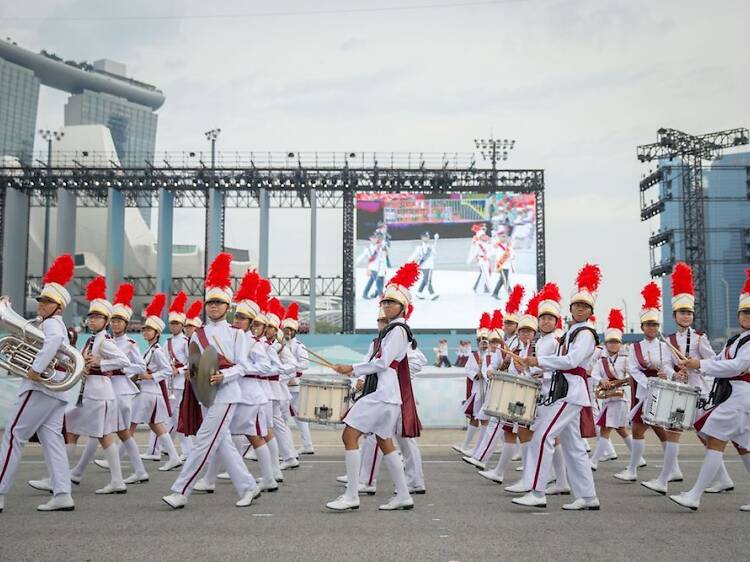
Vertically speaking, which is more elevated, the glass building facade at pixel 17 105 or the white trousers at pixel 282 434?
the glass building facade at pixel 17 105

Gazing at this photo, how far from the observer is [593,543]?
6160 mm

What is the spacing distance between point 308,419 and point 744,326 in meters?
4.20

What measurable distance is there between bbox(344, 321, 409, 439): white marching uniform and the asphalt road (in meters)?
0.72

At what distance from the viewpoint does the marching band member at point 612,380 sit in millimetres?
12422

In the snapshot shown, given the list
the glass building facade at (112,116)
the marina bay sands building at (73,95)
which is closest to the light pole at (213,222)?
the marina bay sands building at (73,95)

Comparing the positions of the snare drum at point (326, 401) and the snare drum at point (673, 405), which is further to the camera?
the snare drum at point (326, 401)

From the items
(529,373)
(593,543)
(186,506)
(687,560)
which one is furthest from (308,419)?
(687,560)

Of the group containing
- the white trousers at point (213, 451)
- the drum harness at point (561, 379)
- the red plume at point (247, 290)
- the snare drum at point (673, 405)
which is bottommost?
the white trousers at point (213, 451)

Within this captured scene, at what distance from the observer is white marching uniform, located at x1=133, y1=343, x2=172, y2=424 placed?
39.2ft

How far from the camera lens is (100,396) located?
8906 millimetres

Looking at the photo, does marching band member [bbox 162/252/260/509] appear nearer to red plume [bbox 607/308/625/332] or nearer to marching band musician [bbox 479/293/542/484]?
marching band musician [bbox 479/293/542/484]

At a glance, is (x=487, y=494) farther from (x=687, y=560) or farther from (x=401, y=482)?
(x=687, y=560)

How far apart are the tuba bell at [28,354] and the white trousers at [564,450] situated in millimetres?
3865

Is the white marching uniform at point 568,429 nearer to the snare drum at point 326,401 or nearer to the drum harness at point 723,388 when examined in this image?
the drum harness at point 723,388
